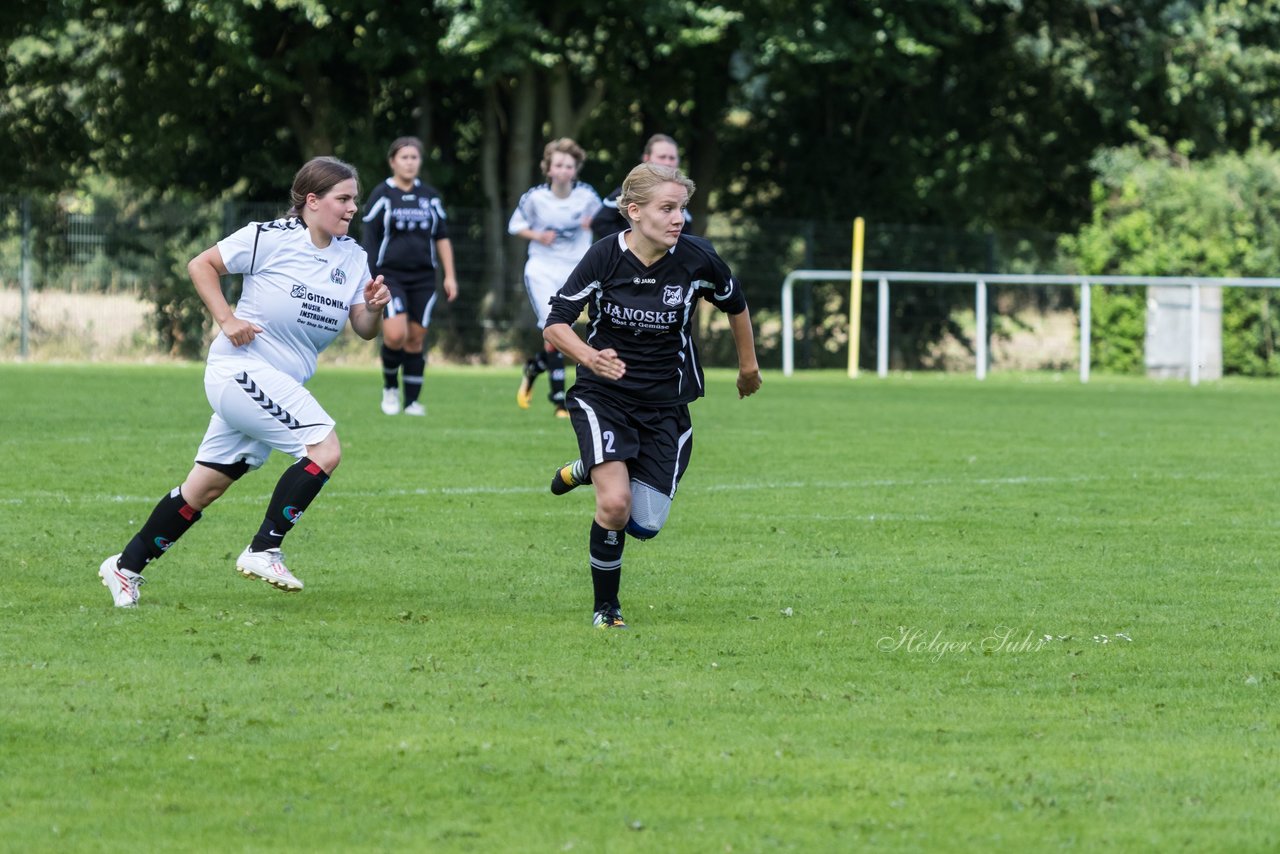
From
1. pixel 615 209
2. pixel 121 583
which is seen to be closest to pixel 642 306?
pixel 121 583

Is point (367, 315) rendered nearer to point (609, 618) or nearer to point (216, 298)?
point (216, 298)

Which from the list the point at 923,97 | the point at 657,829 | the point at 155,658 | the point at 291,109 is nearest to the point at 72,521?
the point at 155,658

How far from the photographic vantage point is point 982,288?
96.1 ft

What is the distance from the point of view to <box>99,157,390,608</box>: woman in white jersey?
24.4 feet

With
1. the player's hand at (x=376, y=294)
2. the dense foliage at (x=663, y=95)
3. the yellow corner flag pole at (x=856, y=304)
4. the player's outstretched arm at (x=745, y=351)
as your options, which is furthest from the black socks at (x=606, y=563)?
the yellow corner flag pole at (x=856, y=304)

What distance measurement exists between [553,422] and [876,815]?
12.1 meters

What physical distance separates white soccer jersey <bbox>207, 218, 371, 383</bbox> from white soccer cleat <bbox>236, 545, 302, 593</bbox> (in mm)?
714

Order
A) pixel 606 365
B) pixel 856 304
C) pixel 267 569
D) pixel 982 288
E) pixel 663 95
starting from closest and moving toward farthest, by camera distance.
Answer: pixel 606 365 < pixel 267 569 < pixel 856 304 < pixel 982 288 < pixel 663 95

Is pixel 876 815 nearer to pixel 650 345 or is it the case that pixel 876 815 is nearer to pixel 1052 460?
pixel 650 345

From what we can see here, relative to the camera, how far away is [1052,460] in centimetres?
1411

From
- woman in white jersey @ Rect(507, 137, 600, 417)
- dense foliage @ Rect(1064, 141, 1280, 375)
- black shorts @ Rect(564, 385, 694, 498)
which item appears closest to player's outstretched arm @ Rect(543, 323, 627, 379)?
black shorts @ Rect(564, 385, 694, 498)

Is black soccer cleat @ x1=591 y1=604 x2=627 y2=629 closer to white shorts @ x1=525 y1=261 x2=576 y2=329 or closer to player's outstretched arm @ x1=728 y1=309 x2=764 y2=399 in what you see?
player's outstretched arm @ x1=728 y1=309 x2=764 y2=399

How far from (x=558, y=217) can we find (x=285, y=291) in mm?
9317

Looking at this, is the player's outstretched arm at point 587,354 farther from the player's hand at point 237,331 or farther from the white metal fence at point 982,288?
the white metal fence at point 982,288
